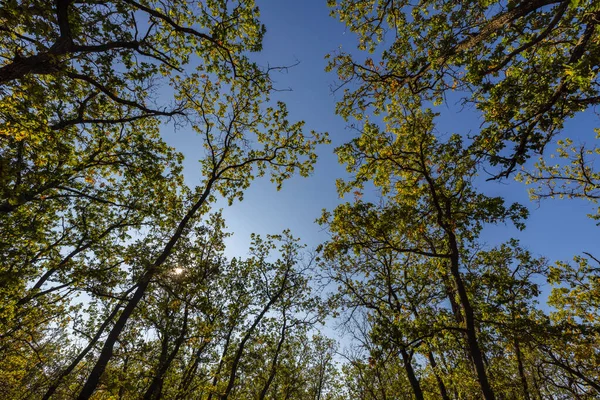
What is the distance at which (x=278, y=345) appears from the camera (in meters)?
19.7

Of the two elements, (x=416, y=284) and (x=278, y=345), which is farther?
(x=278, y=345)

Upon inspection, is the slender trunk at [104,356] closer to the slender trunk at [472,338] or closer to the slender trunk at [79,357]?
the slender trunk at [79,357]

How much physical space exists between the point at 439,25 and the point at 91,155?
14791 millimetres

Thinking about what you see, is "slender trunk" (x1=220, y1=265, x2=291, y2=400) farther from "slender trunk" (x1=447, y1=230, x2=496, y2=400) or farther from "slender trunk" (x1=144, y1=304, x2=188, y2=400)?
"slender trunk" (x1=447, y1=230, x2=496, y2=400)

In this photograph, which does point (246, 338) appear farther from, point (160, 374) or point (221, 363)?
point (160, 374)

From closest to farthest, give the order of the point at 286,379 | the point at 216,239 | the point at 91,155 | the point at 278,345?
the point at 91,155 → the point at 216,239 → the point at 278,345 → the point at 286,379

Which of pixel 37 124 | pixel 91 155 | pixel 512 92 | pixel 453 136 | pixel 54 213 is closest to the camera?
pixel 512 92

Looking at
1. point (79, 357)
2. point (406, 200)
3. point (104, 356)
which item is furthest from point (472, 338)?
point (79, 357)

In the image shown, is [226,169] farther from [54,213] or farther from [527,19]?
[527,19]

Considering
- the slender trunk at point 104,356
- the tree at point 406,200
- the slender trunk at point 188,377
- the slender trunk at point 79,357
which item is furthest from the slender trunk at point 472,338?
the slender trunk at point 79,357

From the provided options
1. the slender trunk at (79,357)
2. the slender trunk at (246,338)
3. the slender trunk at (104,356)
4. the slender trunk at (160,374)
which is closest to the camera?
the slender trunk at (104,356)

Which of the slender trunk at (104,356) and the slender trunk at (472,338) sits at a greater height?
the slender trunk at (472,338)

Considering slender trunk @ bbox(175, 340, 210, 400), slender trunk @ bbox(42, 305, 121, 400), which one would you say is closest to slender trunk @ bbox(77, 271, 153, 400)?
slender trunk @ bbox(175, 340, 210, 400)

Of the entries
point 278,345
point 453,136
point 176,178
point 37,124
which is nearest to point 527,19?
point 453,136
